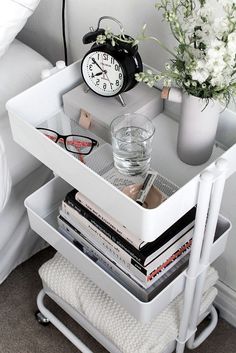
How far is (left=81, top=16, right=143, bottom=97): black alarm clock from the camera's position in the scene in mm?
1004

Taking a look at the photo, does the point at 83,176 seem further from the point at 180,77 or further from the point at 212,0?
the point at 212,0

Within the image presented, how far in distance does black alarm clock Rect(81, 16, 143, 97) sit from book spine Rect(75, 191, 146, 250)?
0.69ft

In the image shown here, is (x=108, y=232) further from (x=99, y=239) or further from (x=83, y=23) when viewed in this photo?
(x=83, y=23)

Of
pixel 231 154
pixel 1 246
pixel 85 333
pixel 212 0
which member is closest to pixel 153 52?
pixel 212 0

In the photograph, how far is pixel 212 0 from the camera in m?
0.99

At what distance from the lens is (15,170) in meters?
1.36

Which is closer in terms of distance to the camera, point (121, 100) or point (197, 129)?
point (197, 129)

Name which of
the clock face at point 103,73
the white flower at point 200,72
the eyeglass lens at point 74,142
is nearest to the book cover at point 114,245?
the eyeglass lens at point 74,142

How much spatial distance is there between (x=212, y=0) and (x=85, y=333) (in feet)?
3.00

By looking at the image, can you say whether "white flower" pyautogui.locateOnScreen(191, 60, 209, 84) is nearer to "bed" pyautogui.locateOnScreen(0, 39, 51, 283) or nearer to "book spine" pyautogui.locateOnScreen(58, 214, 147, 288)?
"book spine" pyautogui.locateOnScreen(58, 214, 147, 288)

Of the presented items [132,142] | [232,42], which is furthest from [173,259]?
[232,42]

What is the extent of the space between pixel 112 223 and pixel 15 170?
1.32 feet

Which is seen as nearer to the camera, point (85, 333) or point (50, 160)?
point (50, 160)

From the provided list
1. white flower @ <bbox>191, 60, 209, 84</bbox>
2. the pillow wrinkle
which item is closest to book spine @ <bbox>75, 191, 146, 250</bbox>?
white flower @ <bbox>191, 60, 209, 84</bbox>
